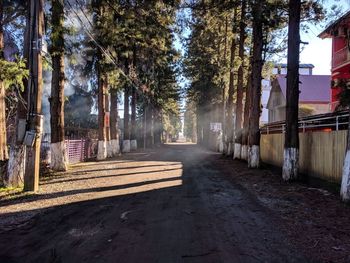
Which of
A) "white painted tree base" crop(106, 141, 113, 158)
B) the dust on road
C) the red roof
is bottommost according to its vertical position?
the dust on road

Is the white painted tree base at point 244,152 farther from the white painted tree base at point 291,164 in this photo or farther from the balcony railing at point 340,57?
the white painted tree base at point 291,164

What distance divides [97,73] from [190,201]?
61.3 feet

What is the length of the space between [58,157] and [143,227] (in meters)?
12.6

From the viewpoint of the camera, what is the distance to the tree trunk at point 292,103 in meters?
15.4

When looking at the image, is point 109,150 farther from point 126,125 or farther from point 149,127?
point 149,127

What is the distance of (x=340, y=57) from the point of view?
27.2 meters

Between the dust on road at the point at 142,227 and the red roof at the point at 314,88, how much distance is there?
31472 millimetres

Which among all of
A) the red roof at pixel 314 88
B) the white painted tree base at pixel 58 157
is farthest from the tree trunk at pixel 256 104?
the red roof at pixel 314 88

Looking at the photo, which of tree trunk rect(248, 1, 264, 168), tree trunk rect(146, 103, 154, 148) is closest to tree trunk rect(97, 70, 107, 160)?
tree trunk rect(248, 1, 264, 168)

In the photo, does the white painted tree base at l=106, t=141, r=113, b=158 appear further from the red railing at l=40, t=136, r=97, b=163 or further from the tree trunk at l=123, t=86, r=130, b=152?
the tree trunk at l=123, t=86, r=130, b=152

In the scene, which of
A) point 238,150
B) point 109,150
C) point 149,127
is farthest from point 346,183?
point 149,127

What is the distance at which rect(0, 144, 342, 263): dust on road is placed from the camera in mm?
6160

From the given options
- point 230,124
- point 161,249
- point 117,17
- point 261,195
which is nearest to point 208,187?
point 261,195

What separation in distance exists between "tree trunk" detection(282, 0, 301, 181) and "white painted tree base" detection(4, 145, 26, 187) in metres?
9.37
